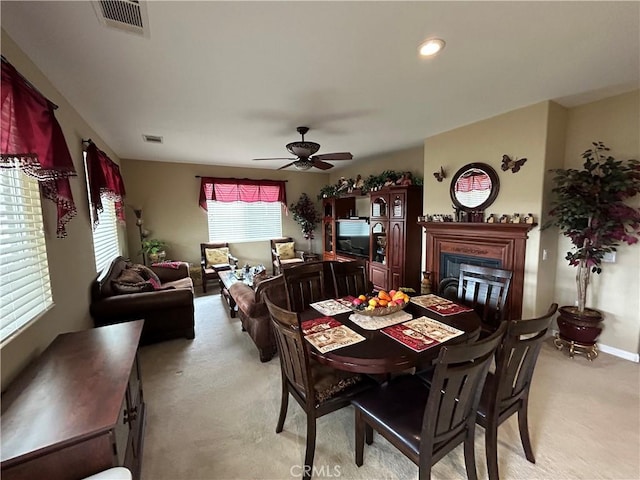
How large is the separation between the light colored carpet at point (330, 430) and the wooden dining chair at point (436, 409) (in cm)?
29

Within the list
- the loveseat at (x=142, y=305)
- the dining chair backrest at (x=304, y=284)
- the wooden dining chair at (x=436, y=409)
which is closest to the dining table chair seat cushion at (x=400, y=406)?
the wooden dining chair at (x=436, y=409)

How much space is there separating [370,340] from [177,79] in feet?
8.10

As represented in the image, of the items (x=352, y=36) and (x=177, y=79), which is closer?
(x=352, y=36)

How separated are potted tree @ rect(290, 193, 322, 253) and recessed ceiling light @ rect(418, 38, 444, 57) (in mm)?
4844

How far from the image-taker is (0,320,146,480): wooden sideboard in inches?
38.4

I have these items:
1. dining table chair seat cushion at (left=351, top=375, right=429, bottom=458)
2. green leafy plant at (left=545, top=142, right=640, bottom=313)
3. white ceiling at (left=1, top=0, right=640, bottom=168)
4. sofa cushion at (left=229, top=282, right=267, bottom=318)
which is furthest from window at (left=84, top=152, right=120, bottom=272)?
green leafy plant at (left=545, top=142, right=640, bottom=313)

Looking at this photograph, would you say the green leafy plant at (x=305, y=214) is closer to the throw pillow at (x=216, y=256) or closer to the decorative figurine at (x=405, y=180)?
the throw pillow at (x=216, y=256)

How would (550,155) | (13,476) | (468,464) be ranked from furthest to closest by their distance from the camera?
(550,155)
(468,464)
(13,476)

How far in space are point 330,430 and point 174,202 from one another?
16.8 ft

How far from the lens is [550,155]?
2.83 metres

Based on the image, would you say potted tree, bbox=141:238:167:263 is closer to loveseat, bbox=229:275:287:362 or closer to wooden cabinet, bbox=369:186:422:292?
loveseat, bbox=229:275:287:362

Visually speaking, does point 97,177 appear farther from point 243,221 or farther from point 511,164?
point 511,164

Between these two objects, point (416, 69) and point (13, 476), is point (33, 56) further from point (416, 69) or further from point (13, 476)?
point (416, 69)

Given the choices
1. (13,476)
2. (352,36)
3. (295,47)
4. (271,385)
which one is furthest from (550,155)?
(13,476)
